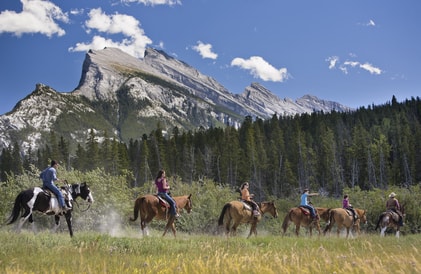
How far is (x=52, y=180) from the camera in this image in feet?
50.3

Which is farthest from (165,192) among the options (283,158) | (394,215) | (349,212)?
(283,158)

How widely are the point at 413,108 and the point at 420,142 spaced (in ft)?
178

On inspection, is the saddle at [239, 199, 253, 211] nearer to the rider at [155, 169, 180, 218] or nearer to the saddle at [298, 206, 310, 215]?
the rider at [155, 169, 180, 218]

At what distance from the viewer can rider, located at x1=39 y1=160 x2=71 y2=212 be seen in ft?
49.5

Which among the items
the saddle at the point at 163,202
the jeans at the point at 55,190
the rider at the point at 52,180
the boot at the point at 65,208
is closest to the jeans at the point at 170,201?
the saddle at the point at 163,202

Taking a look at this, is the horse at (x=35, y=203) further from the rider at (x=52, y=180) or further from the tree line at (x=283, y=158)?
the tree line at (x=283, y=158)

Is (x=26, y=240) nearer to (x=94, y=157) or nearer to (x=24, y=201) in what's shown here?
(x=24, y=201)

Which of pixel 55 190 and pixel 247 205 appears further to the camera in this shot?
pixel 247 205

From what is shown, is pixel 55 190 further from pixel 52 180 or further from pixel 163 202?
pixel 163 202

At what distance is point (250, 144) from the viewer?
9769 cm

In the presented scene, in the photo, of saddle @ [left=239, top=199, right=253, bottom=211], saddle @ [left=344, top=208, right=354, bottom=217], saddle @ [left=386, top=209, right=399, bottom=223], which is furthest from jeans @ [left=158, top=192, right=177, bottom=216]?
saddle @ [left=386, top=209, right=399, bottom=223]

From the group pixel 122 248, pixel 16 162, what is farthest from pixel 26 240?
pixel 16 162

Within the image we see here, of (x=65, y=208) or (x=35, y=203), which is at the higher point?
(x=35, y=203)

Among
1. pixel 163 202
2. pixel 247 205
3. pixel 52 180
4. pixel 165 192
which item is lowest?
pixel 247 205
